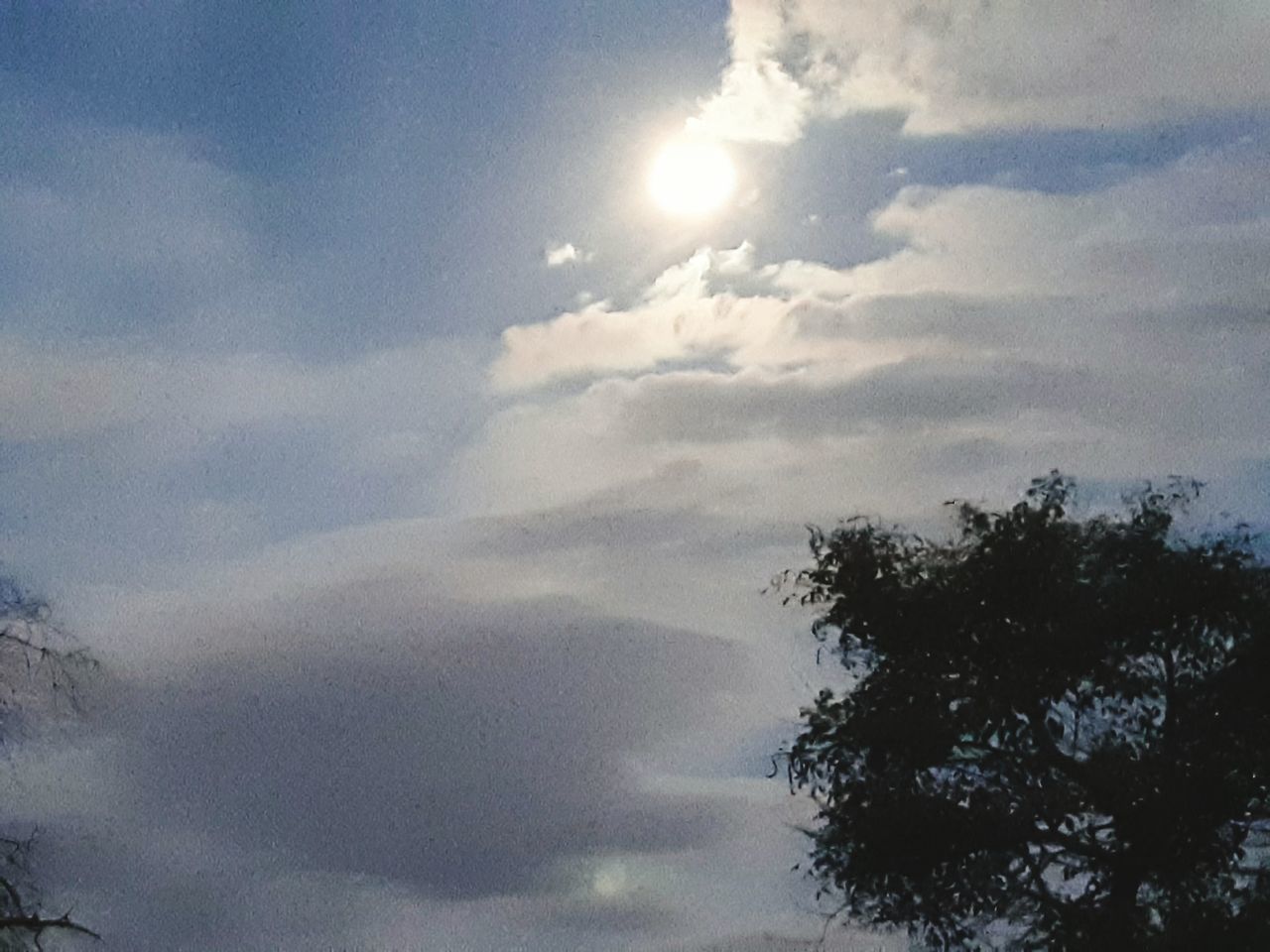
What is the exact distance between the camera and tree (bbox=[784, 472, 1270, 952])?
33.0m

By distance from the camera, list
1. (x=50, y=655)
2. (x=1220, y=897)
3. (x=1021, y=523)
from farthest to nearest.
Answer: (x=1021, y=523) < (x=1220, y=897) < (x=50, y=655)

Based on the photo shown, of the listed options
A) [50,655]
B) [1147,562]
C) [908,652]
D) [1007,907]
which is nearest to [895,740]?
[908,652]

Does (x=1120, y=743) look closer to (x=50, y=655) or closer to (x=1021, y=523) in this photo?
(x=1021, y=523)

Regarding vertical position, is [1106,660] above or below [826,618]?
below

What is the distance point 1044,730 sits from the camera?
3425 centimetres

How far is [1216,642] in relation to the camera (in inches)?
1358

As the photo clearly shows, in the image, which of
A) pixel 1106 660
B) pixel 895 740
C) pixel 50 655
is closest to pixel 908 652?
pixel 895 740

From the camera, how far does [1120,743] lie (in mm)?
33656

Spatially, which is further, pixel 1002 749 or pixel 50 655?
pixel 1002 749

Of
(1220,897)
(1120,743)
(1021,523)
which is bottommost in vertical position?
(1220,897)

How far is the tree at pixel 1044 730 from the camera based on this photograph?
33.0 meters

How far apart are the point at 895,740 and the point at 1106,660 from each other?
16.4 feet

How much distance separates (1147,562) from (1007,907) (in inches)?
324

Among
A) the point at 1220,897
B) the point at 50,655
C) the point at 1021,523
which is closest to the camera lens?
the point at 50,655
